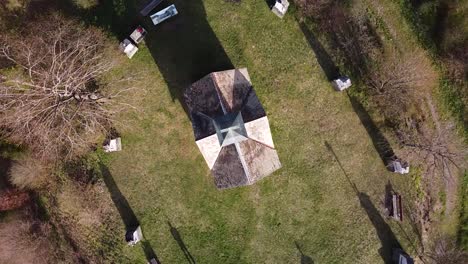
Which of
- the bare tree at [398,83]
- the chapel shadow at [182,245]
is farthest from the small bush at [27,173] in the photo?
the bare tree at [398,83]

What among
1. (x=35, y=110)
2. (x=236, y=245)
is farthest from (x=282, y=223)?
(x=35, y=110)

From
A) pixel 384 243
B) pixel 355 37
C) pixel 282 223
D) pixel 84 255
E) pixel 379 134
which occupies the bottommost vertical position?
pixel 384 243

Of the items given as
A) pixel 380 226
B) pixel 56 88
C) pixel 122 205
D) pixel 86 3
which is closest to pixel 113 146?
pixel 122 205

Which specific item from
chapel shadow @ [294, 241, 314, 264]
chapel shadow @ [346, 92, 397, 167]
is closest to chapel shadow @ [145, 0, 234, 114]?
chapel shadow @ [346, 92, 397, 167]

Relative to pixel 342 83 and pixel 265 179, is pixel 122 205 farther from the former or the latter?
pixel 342 83

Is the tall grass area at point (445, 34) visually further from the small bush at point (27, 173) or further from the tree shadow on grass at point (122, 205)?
the small bush at point (27, 173)

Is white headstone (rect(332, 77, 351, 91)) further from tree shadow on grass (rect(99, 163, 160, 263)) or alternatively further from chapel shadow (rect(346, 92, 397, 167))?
tree shadow on grass (rect(99, 163, 160, 263))

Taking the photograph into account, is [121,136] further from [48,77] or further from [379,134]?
[379,134]
